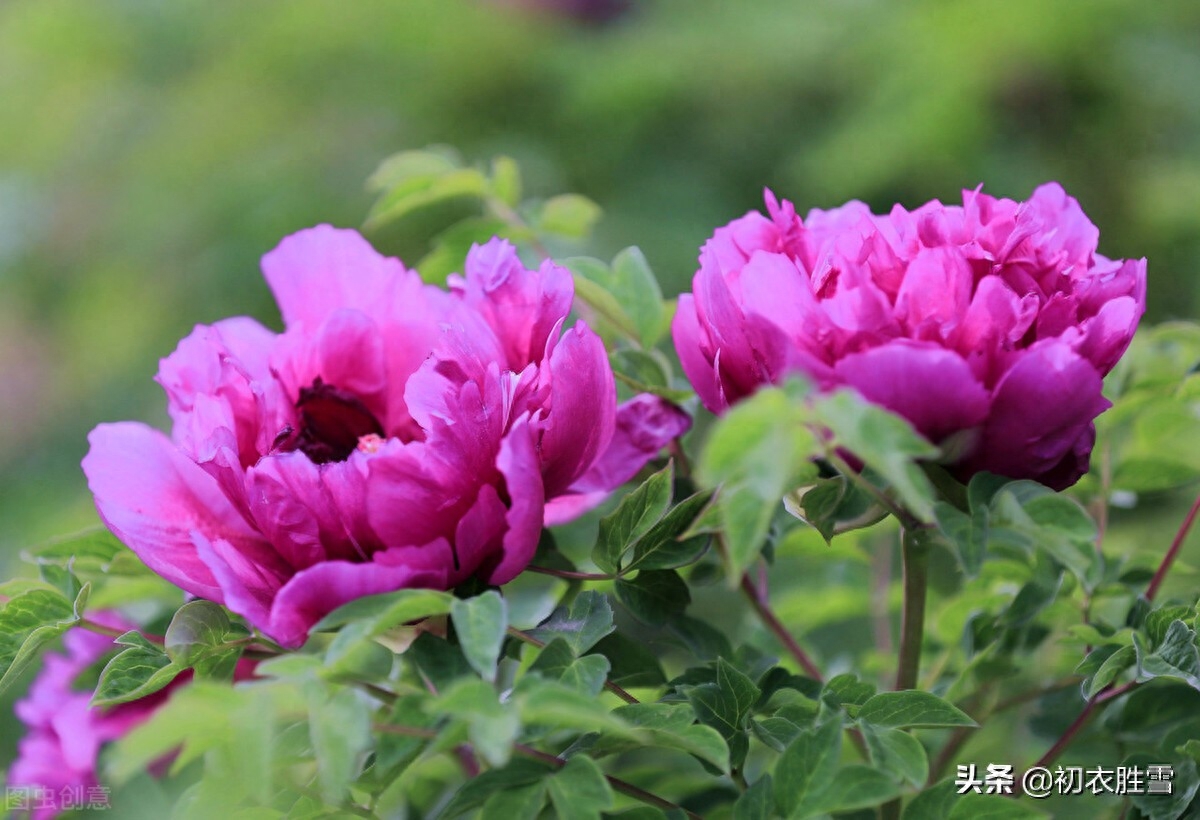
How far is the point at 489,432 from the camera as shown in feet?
1.07

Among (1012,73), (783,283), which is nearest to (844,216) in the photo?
(783,283)

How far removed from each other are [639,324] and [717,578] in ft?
0.32

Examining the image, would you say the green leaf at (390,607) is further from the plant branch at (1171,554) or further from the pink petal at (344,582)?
the plant branch at (1171,554)

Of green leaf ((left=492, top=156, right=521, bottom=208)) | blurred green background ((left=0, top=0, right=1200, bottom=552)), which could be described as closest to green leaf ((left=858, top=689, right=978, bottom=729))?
green leaf ((left=492, top=156, right=521, bottom=208))

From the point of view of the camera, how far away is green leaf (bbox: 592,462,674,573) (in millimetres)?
352

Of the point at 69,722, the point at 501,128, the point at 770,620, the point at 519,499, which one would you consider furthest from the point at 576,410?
the point at 501,128

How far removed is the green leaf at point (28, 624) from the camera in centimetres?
35

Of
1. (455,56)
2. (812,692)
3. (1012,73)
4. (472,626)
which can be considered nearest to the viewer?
(472,626)

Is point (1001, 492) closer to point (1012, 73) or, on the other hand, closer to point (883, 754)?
point (883, 754)

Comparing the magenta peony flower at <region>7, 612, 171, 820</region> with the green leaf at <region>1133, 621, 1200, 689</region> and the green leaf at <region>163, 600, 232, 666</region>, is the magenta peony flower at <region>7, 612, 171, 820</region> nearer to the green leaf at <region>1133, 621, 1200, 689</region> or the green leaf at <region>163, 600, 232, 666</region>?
the green leaf at <region>163, 600, 232, 666</region>

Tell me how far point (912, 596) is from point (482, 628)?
16cm

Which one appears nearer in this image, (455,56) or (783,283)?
(783,283)

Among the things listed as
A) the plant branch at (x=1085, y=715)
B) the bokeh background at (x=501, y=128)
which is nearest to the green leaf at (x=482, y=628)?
the plant branch at (x=1085, y=715)

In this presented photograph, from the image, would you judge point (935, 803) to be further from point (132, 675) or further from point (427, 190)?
point (427, 190)
